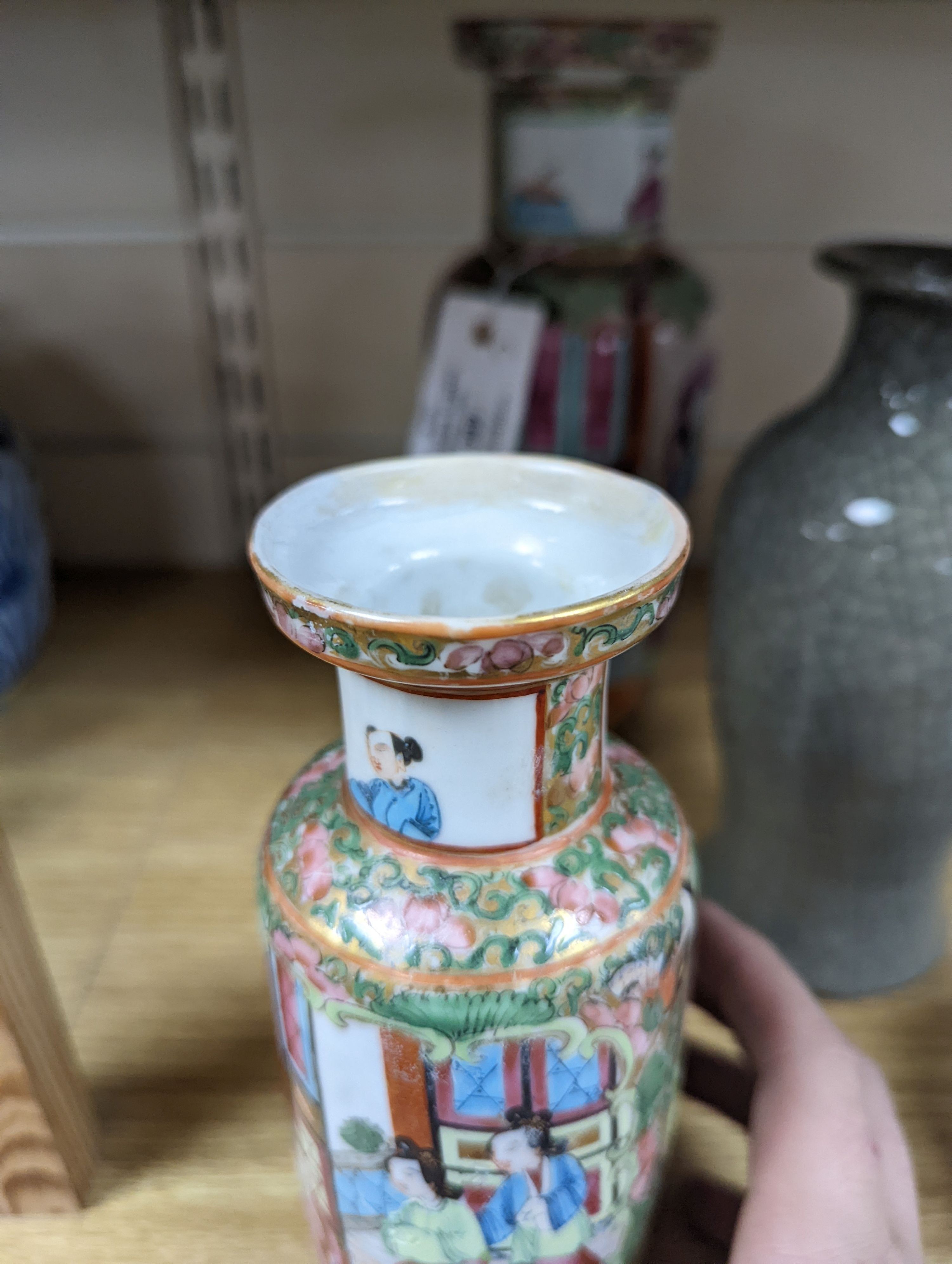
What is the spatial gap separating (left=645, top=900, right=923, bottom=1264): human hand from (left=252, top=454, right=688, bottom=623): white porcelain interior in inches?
6.8

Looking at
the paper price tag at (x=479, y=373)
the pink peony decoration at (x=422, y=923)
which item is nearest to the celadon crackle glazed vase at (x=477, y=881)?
the pink peony decoration at (x=422, y=923)

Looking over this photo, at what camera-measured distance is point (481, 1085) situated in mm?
309

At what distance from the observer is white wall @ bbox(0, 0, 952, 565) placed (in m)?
0.74

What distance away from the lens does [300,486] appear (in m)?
0.36

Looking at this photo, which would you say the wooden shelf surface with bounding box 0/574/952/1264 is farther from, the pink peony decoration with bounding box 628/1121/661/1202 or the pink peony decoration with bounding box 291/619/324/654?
the pink peony decoration with bounding box 291/619/324/654

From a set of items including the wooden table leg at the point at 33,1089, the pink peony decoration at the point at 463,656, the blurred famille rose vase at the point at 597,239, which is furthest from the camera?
→ the blurred famille rose vase at the point at 597,239

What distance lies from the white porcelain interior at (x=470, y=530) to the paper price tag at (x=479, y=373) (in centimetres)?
22

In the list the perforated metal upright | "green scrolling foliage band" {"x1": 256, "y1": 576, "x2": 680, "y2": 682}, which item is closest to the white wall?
the perforated metal upright

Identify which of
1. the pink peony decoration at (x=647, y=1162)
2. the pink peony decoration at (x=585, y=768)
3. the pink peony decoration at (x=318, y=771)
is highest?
the pink peony decoration at (x=585, y=768)

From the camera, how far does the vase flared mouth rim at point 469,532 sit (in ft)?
1.10

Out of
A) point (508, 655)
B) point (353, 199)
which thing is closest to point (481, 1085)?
point (508, 655)

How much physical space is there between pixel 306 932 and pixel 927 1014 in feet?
1.21

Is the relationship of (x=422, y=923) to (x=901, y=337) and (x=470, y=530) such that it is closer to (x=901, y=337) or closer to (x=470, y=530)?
(x=470, y=530)

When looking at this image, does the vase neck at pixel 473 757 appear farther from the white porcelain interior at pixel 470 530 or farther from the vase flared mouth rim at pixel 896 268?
the vase flared mouth rim at pixel 896 268
